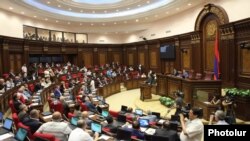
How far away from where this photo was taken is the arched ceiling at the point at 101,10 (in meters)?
14.2

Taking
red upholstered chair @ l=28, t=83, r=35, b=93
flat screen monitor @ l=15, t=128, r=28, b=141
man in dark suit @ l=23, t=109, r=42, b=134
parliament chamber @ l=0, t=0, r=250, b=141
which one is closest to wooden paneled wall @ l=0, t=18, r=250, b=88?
parliament chamber @ l=0, t=0, r=250, b=141

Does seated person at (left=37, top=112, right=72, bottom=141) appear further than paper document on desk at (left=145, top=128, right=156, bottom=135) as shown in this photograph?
No

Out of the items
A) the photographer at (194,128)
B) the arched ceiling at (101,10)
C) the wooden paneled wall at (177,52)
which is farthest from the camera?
the arched ceiling at (101,10)

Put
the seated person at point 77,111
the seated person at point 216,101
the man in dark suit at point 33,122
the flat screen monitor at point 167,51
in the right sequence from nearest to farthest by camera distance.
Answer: the man in dark suit at point 33,122, the seated person at point 77,111, the seated person at point 216,101, the flat screen monitor at point 167,51

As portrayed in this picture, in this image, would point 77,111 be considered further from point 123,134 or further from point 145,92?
point 145,92

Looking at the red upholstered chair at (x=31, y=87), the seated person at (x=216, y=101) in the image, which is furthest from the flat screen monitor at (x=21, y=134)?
the red upholstered chair at (x=31, y=87)

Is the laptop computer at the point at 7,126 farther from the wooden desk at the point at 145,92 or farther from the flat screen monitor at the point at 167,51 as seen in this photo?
the flat screen monitor at the point at 167,51

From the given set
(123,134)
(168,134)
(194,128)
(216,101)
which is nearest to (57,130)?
(123,134)

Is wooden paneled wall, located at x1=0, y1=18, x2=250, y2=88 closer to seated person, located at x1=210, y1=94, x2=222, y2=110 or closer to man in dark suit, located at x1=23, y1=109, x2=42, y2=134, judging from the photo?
seated person, located at x1=210, y1=94, x2=222, y2=110

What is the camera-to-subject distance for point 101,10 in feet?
59.8

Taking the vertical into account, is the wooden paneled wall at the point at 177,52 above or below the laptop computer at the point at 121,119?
above

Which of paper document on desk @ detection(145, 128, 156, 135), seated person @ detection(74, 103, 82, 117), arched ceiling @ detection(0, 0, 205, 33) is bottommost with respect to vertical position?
paper document on desk @ detection(145, 128, 156, 135)

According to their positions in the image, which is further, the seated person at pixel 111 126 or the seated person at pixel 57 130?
the seated person at pixel 111 126

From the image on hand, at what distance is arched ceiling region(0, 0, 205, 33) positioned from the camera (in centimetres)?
1418
